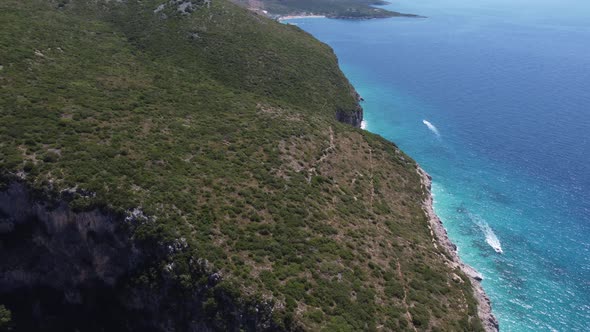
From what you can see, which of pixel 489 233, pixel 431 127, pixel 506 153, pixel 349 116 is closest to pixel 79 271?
pixel 349 116

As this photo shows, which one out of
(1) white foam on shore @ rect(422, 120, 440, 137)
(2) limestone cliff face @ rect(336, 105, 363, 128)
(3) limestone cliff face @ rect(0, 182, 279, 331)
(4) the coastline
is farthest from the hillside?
(1) white foam on shore @ rect(422, 120, 440, 137)

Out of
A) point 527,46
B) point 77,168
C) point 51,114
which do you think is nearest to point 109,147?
point 77,168

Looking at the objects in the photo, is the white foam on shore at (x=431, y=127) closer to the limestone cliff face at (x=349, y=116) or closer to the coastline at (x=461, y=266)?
the limestone cliff face at (x=349, y=116)

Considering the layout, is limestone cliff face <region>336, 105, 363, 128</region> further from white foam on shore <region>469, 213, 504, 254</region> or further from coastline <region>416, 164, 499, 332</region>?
white foam on shore <region>469, 213, 504, 254</region>

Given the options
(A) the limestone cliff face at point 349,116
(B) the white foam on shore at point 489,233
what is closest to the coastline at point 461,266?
(B) the white foam on shore at point 489,233

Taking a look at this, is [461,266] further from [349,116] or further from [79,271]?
[79,271]

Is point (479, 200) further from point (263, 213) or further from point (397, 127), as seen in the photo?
point (263, 213)
